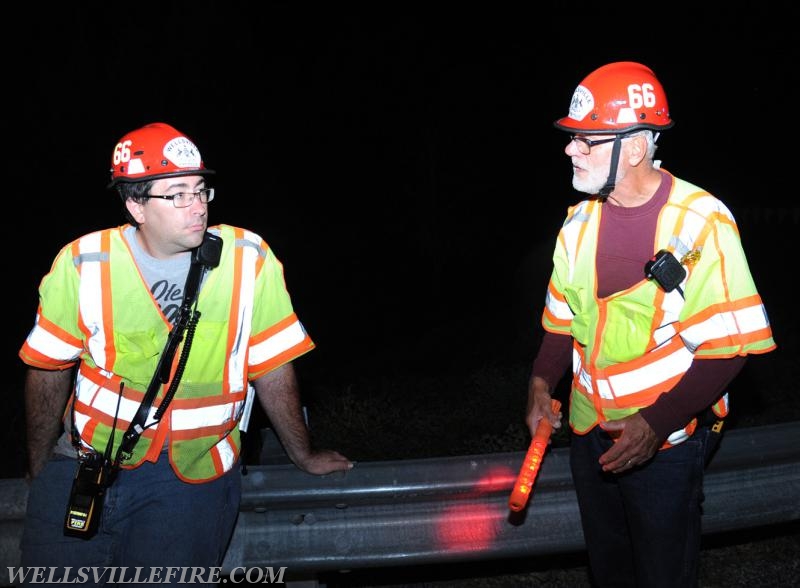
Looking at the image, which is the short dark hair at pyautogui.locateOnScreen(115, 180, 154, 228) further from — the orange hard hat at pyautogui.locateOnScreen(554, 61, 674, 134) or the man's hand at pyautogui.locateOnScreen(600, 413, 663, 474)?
the man's hand at pyautogui.locateOnScreen(600, 413, 663, 474)

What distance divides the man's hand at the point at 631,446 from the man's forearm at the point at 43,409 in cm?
196

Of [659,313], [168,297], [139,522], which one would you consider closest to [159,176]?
[168,297]

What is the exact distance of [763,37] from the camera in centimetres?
1923

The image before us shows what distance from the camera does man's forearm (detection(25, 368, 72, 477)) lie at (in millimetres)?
3109

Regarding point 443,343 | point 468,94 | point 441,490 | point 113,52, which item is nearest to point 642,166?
point 441,490

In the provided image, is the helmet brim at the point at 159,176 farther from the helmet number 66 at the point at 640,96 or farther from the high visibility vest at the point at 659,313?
the helmet number 66 at the point at 640,96

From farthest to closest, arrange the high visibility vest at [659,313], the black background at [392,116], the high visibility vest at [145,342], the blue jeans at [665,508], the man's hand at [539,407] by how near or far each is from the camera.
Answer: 1. the black background at [392,116]
2. the man's hand at [539,407]
3. the high visibility vest at [145,342]
4. the blue jeans at [665,508]
5. the high visibility vest at [659,313]

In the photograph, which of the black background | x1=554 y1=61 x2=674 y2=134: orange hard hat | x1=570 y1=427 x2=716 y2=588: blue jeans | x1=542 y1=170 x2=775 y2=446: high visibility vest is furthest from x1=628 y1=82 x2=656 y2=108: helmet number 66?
the black background

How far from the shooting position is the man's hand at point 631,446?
279cm

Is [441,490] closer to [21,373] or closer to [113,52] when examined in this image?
[21,373]

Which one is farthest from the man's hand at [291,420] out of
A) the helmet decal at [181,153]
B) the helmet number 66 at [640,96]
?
the helmet number 66 at [640,96]

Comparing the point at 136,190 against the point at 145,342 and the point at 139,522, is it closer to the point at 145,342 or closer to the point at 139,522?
the point at 145,342

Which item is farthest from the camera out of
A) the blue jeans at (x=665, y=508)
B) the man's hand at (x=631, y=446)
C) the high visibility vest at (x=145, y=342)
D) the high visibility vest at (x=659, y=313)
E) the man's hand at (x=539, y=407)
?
the man's hand at (x=539, y=407)

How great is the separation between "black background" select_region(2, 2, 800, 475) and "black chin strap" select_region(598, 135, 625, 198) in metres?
10.4
